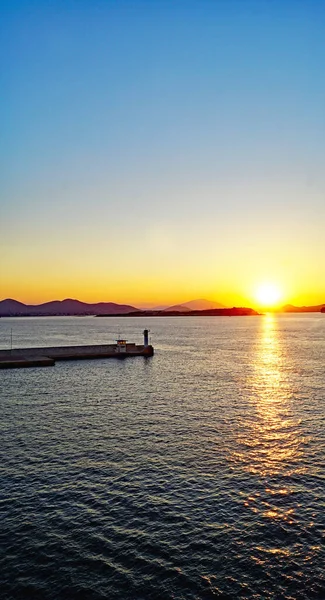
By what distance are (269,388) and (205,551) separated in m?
40.3

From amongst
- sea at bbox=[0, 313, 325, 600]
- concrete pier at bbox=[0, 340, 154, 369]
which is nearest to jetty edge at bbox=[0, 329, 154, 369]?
concrete pier at bbox=[0, 340, 154, 369]

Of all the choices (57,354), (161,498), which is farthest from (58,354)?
(161,498)

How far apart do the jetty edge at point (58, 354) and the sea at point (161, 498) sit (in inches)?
1045

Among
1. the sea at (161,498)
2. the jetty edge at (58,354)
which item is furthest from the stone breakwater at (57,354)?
the sea at (161,498)

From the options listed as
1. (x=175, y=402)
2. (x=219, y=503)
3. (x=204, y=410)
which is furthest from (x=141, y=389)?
(x=219, y=503)

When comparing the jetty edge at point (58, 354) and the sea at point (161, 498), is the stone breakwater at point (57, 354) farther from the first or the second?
the sea at point (161, 498)

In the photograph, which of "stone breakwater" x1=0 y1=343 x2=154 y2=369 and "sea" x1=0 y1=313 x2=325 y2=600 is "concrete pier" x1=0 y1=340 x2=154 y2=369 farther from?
"sea" x1=0 y1=313 x2=325 y2=600

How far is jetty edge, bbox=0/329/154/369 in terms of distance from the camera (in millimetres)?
73875

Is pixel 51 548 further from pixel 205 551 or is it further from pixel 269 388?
pixel 269 388

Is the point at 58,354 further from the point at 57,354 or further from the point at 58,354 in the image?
the point at 57,354

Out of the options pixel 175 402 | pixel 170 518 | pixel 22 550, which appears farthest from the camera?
pixel 175 402

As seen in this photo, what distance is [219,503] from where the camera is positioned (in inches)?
900

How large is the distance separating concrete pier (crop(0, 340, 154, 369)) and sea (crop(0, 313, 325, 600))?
26.5 m

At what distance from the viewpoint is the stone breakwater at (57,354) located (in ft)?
242
